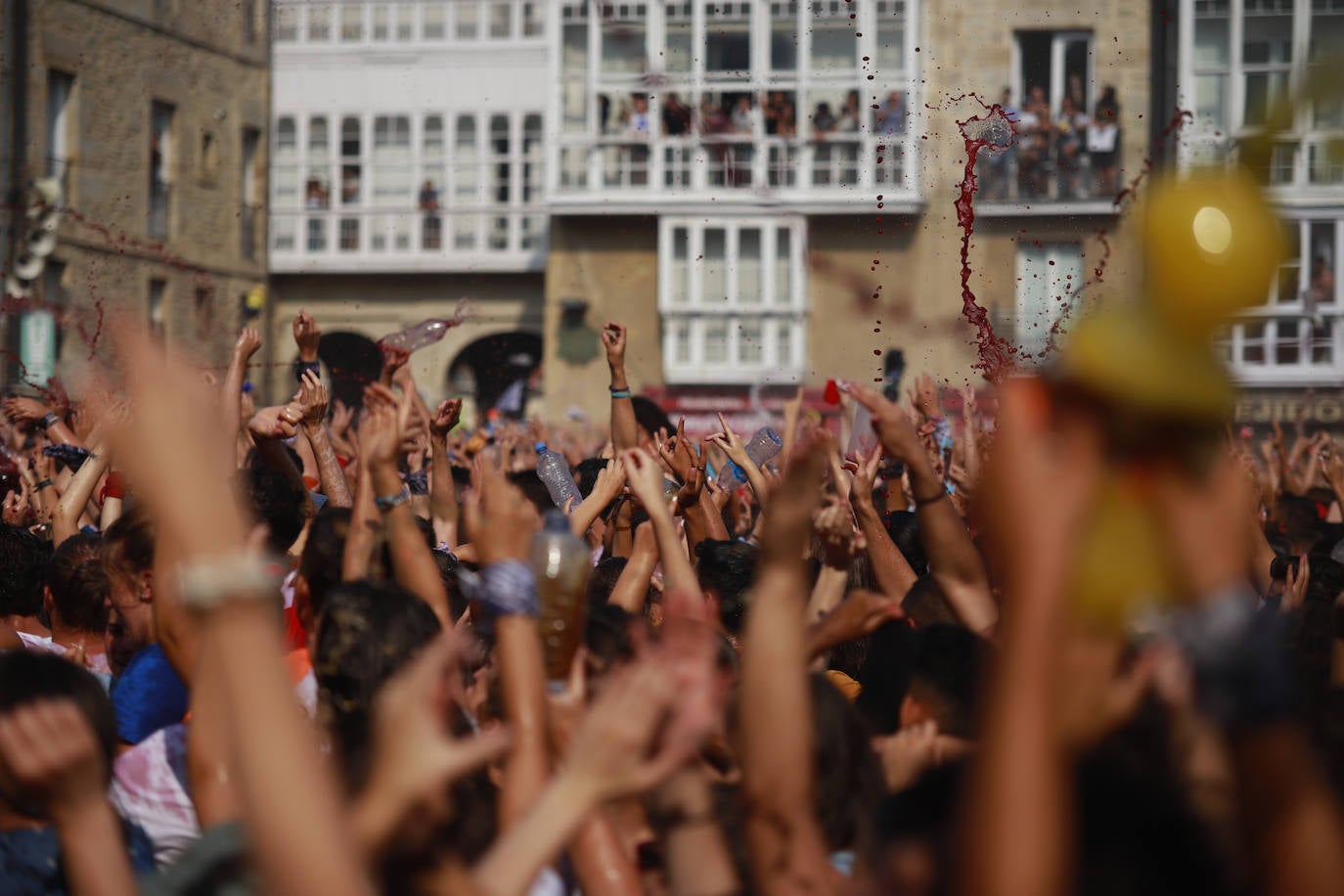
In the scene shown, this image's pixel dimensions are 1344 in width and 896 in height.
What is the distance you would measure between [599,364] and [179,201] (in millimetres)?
7110

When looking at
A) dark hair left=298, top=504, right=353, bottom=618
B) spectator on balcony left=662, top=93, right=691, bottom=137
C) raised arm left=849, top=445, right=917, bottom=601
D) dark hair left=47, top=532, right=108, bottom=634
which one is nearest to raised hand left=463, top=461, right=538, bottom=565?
dark hair left=298, top=504, right=353, bottom=618

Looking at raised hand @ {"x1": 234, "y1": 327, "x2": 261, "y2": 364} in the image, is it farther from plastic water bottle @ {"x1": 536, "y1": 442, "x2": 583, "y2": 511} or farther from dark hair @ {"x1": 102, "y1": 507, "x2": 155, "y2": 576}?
dark hair @ {"x1": 102, "y1": 507, "x2": 155, "y2": 576}

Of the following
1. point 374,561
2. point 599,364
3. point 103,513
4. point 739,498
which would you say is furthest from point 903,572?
point 599,364

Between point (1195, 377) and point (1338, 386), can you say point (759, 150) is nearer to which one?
point (1338, 386)

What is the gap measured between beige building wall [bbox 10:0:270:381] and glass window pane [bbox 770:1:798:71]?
8629 millimetres

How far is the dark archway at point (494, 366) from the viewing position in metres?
28.9

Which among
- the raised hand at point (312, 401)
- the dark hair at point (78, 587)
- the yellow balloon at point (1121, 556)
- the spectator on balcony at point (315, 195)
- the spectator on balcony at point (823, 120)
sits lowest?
the dark hair at point (78, 587)

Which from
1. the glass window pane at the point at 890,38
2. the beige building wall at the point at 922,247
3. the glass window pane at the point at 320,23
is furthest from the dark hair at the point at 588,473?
the glass window pane at the point at 320,23

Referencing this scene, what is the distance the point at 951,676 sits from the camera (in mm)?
2912

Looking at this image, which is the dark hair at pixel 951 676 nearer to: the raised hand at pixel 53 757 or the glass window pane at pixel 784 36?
the raised hand at pixel 53 757

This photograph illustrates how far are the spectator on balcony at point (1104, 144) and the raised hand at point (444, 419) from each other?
64.5 feet

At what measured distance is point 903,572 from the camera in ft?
13.8

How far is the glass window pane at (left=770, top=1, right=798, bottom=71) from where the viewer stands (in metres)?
26.0

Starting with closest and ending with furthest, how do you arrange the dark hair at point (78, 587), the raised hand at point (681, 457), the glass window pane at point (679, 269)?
the dark hair at point (78, 587) → the raised hand at point (681, 457) → the glass window pane at point (679, 269)
